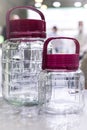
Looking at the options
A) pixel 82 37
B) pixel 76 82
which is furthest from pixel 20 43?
pixel 82 37

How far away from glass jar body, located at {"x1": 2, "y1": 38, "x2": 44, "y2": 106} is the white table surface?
87 mm

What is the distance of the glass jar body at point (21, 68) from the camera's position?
656mm

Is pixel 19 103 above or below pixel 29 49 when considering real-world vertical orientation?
below

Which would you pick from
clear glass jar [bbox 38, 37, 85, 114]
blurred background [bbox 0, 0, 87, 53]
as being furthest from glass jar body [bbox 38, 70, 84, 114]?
blurred background [bbox 0, 0, 87, 53]

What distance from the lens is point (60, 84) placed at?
628 millimetres

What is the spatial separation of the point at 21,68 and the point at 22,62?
0.6 inches

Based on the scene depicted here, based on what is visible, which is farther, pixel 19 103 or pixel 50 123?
pixel 19 103

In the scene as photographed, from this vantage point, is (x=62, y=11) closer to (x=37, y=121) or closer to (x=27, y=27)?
(x=27, y=27)

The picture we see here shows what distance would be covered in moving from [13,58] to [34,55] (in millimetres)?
49

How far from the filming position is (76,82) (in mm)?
A: 604

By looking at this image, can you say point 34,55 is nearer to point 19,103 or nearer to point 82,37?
point 19,103

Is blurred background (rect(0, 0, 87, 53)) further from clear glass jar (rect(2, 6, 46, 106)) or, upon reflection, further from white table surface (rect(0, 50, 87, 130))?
white table surface (rect(0, 50, 87, 130))

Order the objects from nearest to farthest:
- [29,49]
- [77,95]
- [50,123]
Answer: [50,123] < [77,95] < [29,49]

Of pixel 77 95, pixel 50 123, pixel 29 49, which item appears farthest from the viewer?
pixel 29 49
